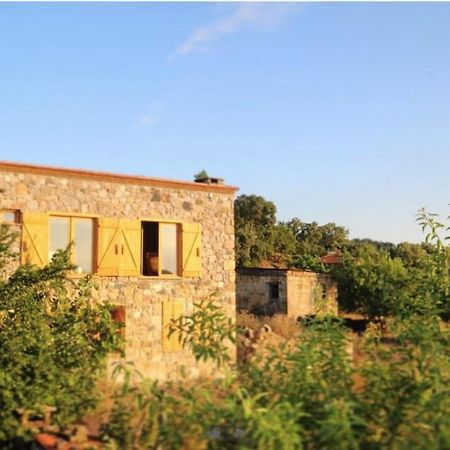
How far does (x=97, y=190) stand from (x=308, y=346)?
9.28 metres

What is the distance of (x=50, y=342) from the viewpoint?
35.0 ft

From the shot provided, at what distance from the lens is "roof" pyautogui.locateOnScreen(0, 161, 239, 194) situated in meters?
13.8

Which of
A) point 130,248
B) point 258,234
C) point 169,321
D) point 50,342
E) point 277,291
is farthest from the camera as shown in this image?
point 258,234

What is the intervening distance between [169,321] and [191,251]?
1730 mm

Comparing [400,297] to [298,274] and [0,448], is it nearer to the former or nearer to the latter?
[0,448]

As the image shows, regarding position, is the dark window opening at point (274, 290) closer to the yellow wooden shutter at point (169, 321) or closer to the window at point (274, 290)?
the window at point (274, 290)

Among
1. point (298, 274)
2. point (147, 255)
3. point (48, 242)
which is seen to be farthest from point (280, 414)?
point (298, 274)

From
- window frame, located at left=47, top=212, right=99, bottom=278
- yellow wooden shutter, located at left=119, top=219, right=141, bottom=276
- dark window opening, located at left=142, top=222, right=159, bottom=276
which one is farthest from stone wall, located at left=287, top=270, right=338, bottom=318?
window frame, located at left=47, top=212, right=99, bottom=278

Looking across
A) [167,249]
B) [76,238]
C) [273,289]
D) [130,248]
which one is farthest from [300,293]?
[76,238]

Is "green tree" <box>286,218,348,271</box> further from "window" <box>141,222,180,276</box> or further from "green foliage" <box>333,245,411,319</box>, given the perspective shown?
"window" <box>141,222,180,276</box>

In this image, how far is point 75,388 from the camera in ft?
30.7

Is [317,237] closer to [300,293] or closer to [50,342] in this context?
[300,293]

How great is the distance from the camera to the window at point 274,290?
22502 millimetres

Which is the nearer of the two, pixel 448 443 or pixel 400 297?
pixel 448 443
